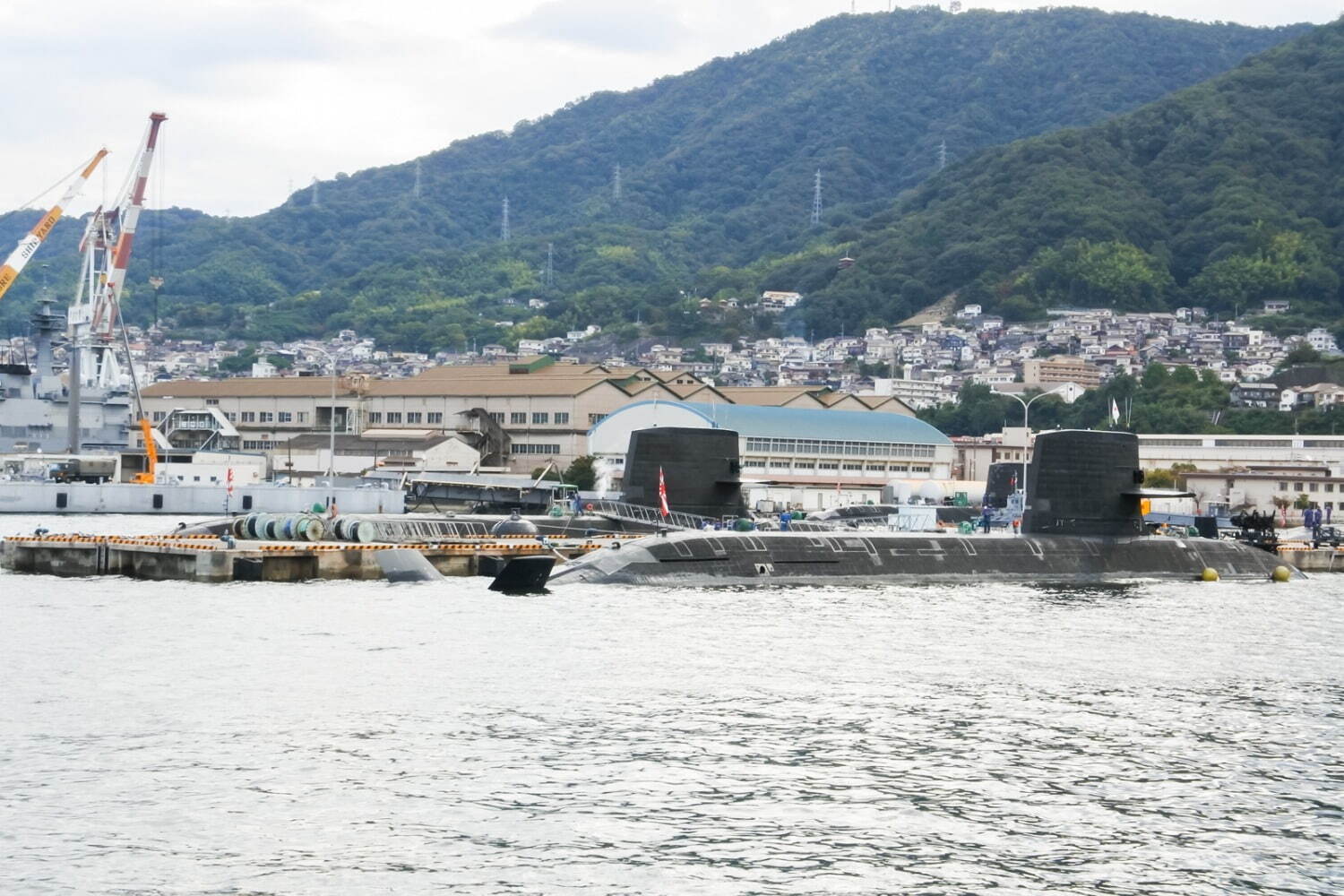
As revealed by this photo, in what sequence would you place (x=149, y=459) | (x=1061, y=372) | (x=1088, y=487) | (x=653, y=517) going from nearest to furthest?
(x=1088, y=487) < (x=653, y=517) < (x=149, y=459) < (x=1061, y=372)

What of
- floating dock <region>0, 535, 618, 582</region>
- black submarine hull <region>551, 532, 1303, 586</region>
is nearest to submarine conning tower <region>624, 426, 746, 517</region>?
floating dock <region>0, 535, 618, 582</region>

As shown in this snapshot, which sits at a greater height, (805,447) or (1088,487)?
(805,447)

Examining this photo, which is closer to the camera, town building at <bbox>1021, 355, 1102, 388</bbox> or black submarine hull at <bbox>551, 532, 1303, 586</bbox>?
black submarine hull at <bbox>551, 532, 1303, 586</bbox>

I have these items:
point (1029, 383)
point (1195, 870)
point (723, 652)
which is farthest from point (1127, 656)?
point (1029, 383)

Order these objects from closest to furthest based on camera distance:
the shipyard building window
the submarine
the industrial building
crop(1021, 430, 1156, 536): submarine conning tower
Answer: the submarine, crop(1021, 430, 1156, 536): submarine conning tower, the shipyard building window, the industrial building

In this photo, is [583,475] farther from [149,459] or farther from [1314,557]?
[1314,557]

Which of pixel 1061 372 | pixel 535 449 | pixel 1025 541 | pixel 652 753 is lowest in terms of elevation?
pixel 652 753

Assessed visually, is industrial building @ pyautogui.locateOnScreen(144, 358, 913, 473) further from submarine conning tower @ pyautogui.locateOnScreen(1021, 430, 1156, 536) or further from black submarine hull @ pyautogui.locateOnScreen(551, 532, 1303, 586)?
black submarine hull @ pyautogui.locateOnScreen(551, 532, 1303, 586)

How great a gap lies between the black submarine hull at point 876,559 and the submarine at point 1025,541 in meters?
0.04

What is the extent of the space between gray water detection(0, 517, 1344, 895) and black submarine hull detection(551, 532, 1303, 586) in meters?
5.69

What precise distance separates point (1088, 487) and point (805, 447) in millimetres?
56787

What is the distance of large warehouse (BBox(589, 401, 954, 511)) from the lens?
104m

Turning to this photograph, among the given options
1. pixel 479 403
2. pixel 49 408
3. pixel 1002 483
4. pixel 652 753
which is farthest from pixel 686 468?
pixel 49 408

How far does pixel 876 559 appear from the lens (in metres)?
51.1
